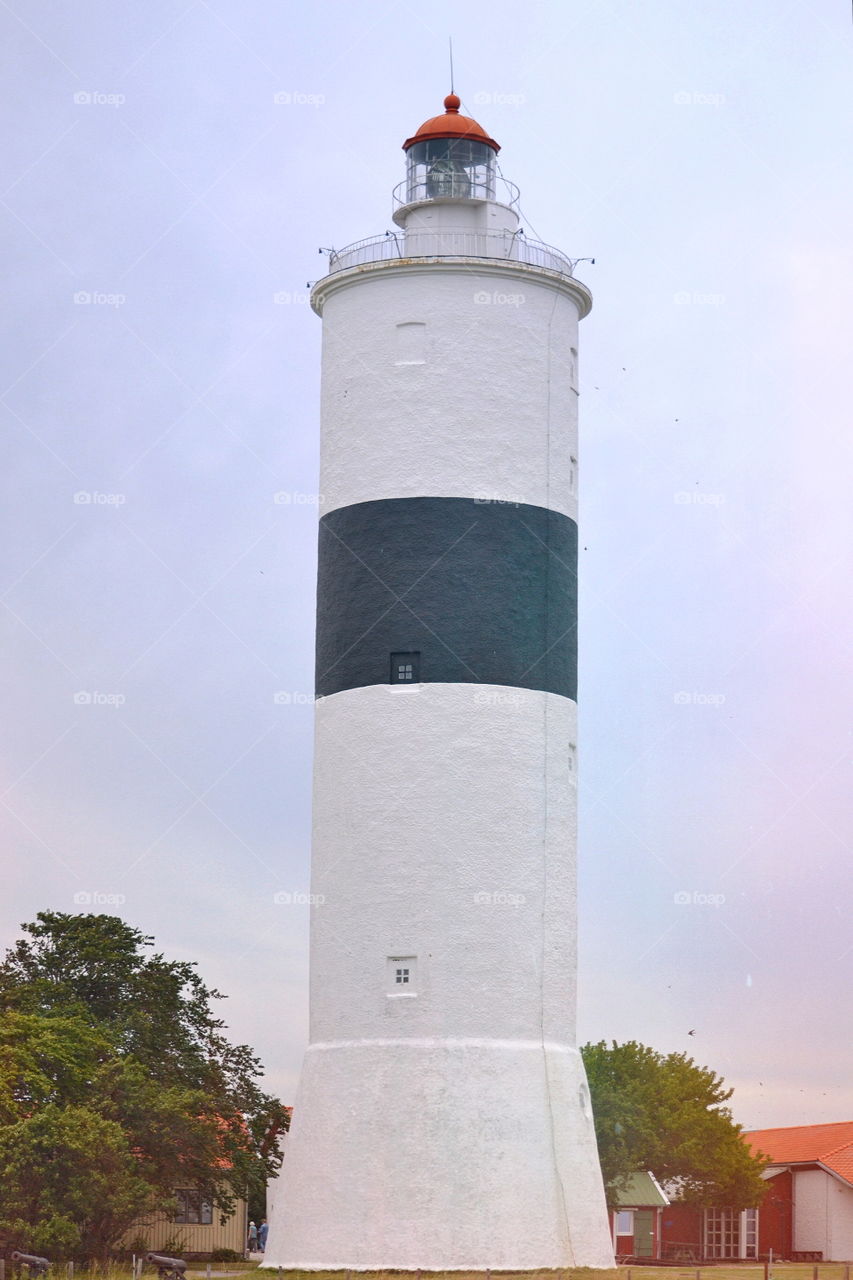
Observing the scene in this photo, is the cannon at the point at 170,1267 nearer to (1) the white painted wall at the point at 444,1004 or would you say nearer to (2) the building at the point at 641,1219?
(1) the white painted wall at the point at 444,1004

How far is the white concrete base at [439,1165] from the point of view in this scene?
2781cm

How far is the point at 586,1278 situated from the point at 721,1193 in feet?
60.8

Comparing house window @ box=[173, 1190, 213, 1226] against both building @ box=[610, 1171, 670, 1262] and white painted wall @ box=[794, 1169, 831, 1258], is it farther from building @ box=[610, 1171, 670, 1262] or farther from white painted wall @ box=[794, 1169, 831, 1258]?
white painted wall @ box=[794, 1169, 831, 1258]

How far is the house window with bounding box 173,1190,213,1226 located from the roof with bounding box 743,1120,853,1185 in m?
14.7

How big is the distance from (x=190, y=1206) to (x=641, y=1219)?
632 inches

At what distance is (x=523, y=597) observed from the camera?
98.8ft

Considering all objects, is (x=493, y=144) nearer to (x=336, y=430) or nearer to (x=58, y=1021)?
(x=336, y=430)

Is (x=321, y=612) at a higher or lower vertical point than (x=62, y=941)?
higher

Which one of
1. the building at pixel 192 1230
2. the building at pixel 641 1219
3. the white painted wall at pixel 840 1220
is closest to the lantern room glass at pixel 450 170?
the building at pixel 192 1230

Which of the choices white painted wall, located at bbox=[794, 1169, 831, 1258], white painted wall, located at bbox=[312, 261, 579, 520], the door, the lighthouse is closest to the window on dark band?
the lighthouse

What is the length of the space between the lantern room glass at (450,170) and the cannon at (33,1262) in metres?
17.5

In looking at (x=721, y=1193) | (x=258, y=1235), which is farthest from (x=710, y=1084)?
(x=258, y=1235)

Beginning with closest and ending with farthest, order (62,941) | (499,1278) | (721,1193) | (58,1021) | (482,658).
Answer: (499,1278) < (482,658) < (58,1021) < (62,941) < (721,1193)

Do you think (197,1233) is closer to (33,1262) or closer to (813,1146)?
(33,1262)
